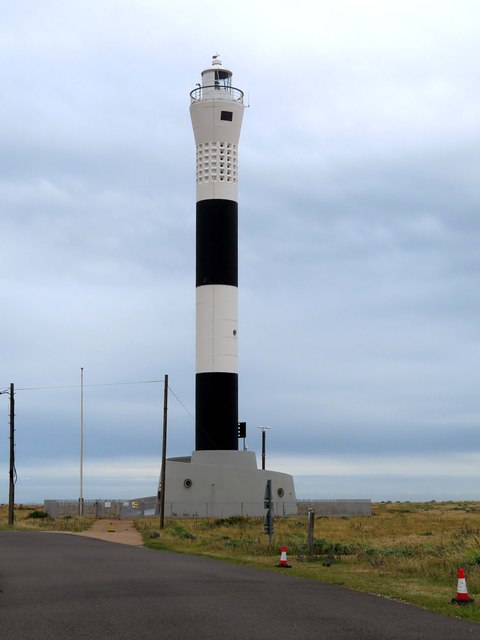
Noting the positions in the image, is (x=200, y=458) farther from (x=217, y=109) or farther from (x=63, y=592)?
(x=63, y=592)

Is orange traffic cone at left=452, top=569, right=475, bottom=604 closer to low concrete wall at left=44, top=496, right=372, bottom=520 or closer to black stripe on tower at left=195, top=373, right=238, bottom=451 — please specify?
black stripe on tower at left=195, top=373, right=238, bottom=451

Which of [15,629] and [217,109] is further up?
[217,109]

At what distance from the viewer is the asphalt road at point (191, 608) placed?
12.7 metres

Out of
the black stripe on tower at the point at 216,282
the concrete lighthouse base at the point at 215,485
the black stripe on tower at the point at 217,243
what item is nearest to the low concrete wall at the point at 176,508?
the concrete lighthouse base at the point at 215,485

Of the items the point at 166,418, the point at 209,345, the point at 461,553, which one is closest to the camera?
the point at 461,553

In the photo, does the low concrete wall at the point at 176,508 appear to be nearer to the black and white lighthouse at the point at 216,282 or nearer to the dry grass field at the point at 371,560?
the black and white lighthouse at the point at 216,282

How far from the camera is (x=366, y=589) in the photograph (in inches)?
768

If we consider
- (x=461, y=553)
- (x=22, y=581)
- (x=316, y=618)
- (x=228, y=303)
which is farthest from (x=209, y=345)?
(x=316, y=618)

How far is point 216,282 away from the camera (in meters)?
60.9

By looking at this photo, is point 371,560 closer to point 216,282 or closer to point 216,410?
point 216,410

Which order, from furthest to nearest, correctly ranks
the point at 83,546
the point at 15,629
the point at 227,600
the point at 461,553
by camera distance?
the point at 83,546 < the point at 461,553 < the point at 227,600 < the point at 15,629

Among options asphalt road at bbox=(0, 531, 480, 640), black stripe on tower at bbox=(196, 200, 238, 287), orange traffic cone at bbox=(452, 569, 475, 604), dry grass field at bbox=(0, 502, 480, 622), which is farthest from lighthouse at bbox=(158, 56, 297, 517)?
orange traffic cone at bbox=(452, 569, 475, 604)

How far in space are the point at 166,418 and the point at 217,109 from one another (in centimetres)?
2305

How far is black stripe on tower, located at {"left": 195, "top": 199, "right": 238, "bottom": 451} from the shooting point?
6078cm
